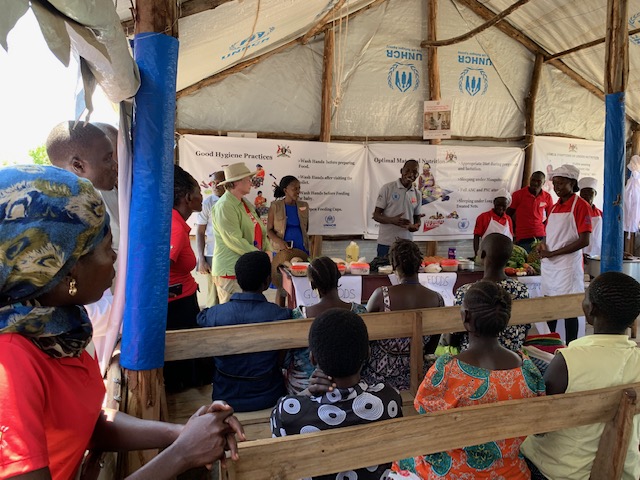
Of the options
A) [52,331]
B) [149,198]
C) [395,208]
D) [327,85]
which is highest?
[327,85]

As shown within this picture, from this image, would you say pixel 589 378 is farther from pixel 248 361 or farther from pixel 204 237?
pixel 204 237

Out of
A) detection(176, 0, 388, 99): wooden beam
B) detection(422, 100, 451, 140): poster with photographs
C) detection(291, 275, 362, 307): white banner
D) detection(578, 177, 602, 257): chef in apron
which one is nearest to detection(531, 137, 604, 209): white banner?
detection(578, 177, 602, 257): chef in apron

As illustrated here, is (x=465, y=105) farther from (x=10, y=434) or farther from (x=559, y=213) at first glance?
(x=10, y=434)

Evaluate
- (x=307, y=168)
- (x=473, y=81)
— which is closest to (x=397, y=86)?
(x=473, y=81)

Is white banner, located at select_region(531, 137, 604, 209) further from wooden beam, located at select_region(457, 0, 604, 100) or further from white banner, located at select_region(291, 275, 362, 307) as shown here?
white banner, located at select_region(291, 275, 362, 307)

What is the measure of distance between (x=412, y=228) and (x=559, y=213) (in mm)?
1648

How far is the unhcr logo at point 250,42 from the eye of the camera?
5.05m

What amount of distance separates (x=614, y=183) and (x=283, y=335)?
3.51 metres

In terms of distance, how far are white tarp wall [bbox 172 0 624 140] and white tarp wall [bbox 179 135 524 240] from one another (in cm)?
32

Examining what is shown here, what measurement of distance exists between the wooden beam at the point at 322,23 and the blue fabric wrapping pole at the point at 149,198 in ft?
14.3

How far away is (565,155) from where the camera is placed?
329 inches

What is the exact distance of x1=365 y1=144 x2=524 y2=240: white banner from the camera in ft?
24.1

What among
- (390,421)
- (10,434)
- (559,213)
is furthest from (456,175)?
(10,434)

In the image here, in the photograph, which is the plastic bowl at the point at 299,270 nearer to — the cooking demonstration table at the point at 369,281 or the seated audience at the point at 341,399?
the cooking demonstration table at the point at 369,281
